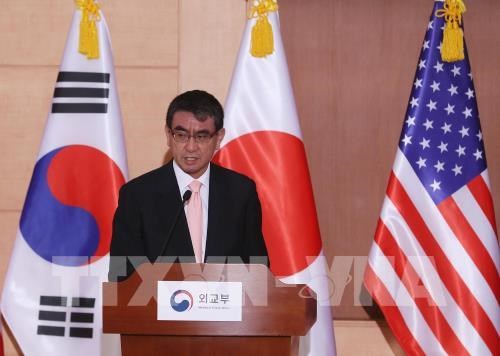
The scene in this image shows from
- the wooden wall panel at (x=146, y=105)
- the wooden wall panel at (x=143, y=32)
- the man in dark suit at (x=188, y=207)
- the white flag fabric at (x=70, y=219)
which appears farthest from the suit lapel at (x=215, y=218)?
the wooden wall panel at (x=143, y=32)

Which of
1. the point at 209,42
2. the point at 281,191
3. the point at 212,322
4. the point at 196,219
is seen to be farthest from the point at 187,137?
the point at 209,42

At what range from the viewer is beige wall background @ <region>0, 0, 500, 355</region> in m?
4.13

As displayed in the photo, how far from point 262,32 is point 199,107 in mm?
1148

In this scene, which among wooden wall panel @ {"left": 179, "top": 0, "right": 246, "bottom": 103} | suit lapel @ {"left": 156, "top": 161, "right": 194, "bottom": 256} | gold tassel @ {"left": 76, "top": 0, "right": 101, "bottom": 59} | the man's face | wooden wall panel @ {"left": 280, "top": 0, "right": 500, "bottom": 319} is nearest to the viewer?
suit lapel @ {"left": 156, "top": 161, "right": 194, "bottom": 256}

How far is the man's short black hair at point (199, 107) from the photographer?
277 cm

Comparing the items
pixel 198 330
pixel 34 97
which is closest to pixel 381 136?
pixel 34 97

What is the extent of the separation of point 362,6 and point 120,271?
7.52 feet

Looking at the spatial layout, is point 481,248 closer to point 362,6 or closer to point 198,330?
point 362,6

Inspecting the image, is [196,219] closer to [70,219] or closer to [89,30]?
[70,219]

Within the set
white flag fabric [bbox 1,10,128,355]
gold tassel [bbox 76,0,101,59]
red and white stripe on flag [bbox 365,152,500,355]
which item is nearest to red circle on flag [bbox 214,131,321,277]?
red and white stripe on flag [bbox 365,152,500,355]

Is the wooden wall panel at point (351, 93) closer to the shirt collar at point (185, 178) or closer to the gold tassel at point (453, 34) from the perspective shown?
the gold tassel at point (453, 34)

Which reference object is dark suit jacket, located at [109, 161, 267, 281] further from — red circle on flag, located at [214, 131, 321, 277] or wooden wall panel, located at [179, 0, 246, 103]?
wooden wall panel, located at [179, 0, 246, 103]

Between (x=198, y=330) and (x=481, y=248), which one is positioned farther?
(x=481, y=248)

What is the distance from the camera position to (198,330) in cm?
220
